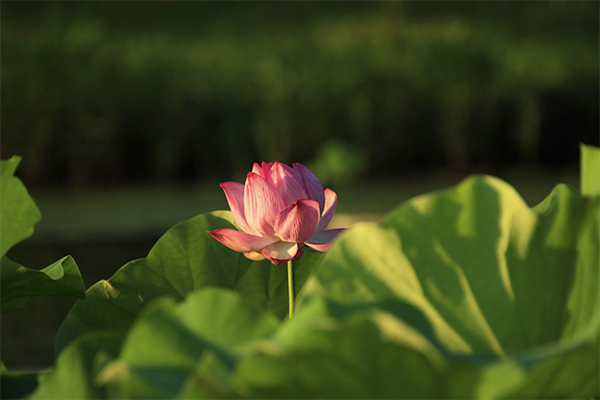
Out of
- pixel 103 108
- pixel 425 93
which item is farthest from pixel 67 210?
pixel 425 93

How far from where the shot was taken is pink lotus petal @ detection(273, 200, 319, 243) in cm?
25

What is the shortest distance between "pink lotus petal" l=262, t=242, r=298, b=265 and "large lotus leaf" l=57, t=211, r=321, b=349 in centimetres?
1

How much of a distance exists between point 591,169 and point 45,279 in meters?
0.20

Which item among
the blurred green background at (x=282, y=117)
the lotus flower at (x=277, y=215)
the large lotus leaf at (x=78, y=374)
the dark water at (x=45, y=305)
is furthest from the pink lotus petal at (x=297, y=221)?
the blurred green background at (x=282, y=117)

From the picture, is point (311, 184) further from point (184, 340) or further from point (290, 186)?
point (184, 340)

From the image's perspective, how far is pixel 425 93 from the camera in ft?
16.8

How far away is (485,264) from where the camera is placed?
0.52ft

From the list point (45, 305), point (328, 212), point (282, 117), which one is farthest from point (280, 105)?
point (328, 212)

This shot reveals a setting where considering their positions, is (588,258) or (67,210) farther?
(67,210)

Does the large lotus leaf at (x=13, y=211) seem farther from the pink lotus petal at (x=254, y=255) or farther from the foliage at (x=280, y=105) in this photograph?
the foliage at (x=280, y=105)

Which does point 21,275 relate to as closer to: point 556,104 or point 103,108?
point 103,108

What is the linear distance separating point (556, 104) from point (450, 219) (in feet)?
18.8

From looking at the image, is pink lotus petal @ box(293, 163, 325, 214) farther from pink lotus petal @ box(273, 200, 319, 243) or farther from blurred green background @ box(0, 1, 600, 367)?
blurred green background @ box(0, 1, 600, 367)

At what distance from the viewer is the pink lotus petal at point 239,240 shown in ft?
0.80
